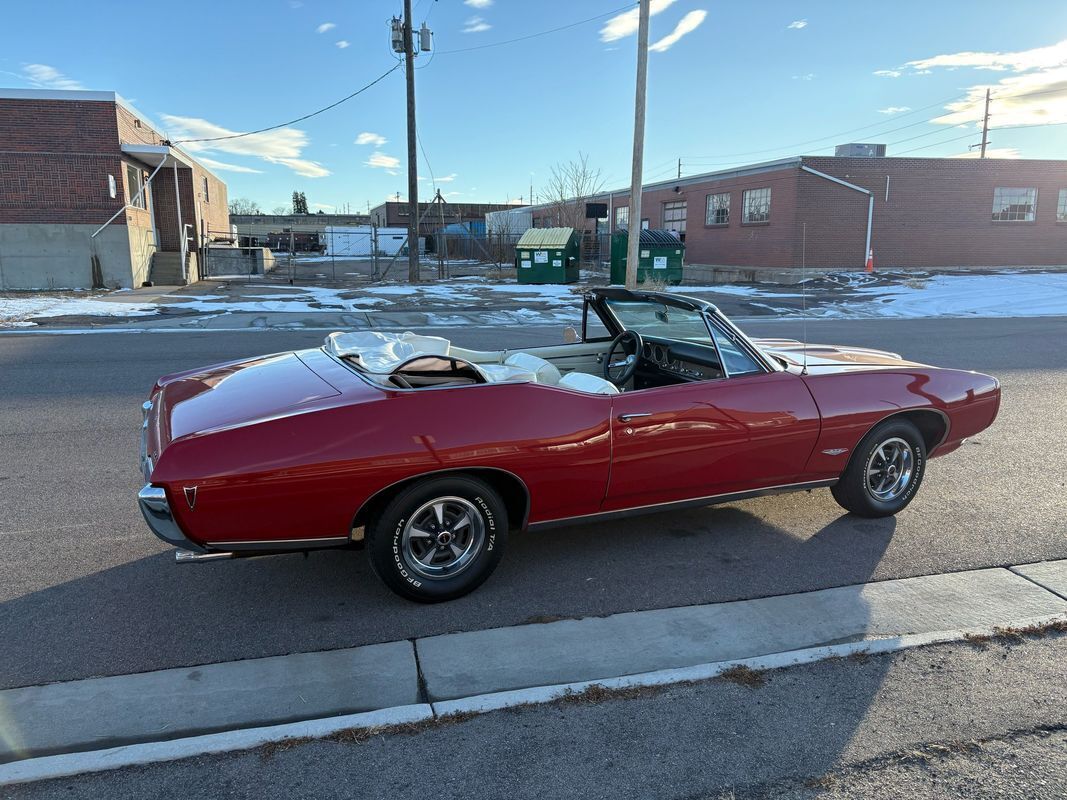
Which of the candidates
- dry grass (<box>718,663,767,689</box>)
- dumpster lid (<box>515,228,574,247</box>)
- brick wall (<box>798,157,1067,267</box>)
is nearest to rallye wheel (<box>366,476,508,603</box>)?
dry grass (<box>718,663,767,689</box>)

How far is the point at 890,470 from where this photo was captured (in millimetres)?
4637

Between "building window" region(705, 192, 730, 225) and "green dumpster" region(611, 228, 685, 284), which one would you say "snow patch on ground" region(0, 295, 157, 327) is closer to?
"green dumpster" region(611, 228, 685, 284)

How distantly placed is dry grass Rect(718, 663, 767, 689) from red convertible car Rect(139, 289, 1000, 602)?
106cm

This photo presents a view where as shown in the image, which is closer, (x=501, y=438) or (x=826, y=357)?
(x=501, y=438)

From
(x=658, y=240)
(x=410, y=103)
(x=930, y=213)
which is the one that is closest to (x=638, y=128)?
(x=658, y=240)

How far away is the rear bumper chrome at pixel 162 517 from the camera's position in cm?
304

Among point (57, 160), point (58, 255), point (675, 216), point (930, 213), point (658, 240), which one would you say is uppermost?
point (57, 160)

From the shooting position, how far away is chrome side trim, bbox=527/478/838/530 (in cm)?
375

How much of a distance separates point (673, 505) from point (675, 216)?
3599 cm

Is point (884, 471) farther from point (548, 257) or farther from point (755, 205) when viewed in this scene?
point (755, 205)

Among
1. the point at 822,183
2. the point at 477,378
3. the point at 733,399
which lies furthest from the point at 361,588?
the point at 822,183

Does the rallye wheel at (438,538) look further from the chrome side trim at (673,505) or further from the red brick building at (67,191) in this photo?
the red brick building at (67,191)

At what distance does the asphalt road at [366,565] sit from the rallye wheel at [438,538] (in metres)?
0.15

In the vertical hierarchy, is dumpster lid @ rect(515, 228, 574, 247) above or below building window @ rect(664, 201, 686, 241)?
below
